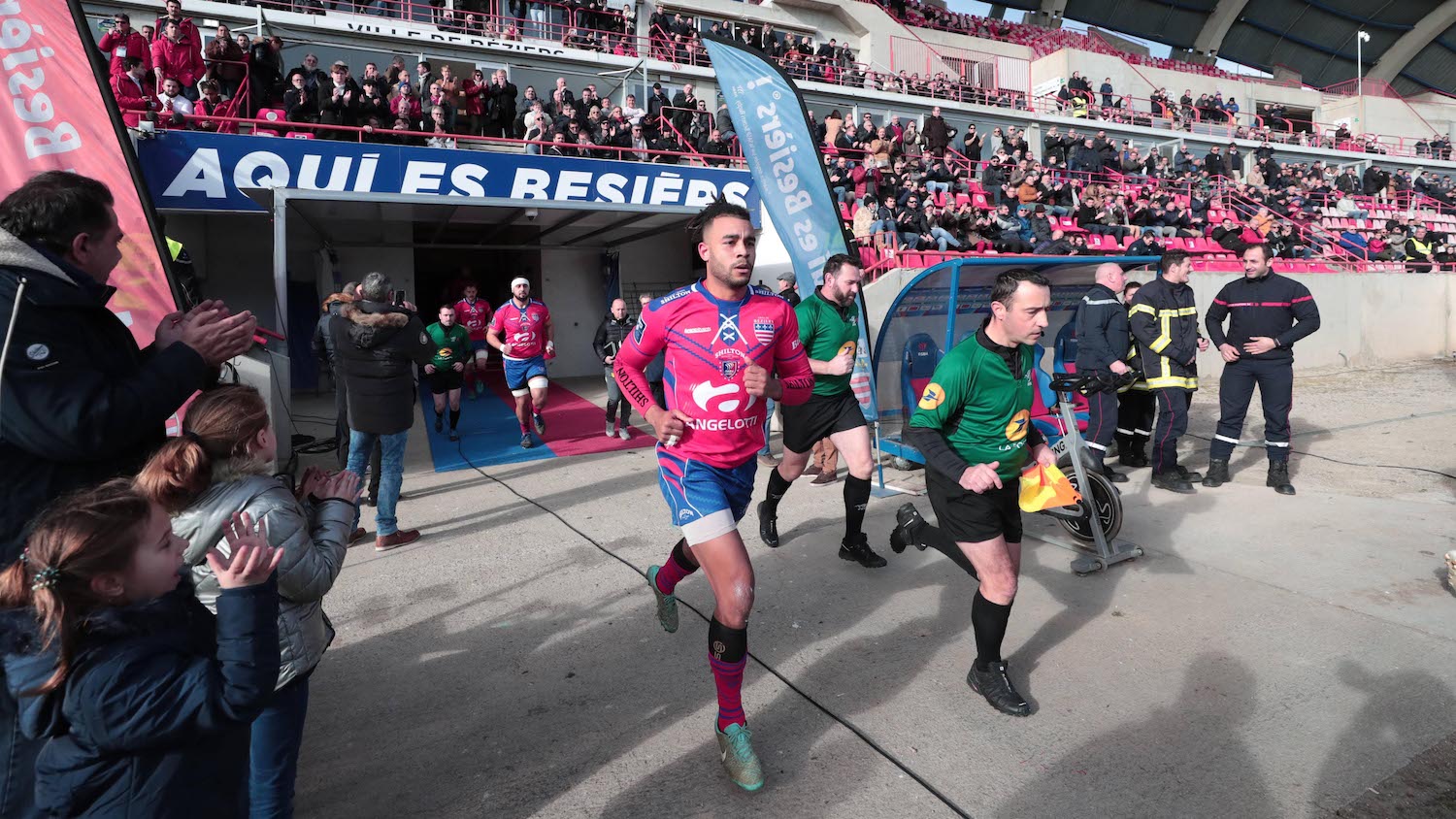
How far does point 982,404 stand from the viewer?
3057 millimetres

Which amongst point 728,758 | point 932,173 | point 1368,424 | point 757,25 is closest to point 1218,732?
point 728,758

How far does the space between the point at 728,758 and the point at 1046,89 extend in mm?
35670

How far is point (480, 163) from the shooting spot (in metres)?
9.67

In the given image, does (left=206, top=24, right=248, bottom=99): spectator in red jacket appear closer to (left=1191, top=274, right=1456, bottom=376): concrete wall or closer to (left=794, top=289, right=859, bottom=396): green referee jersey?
(left=794, top=289, right=859, bottom=396): green referee jersey

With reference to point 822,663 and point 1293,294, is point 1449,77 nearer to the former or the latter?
point 1293,294

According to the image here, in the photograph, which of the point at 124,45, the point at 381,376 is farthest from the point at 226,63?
the point at 381,376

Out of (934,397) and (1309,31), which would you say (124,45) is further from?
(1309,31)

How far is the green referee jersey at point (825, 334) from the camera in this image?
15.5 ft

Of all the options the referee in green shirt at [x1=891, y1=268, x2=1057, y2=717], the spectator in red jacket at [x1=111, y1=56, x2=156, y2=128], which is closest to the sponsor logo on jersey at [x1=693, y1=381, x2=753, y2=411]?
the referee in green shirt at [x1=891, y1=268, x2=1057, y2=717]

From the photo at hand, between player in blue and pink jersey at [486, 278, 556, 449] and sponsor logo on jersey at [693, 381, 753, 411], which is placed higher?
sponsor logo on jersey at [693, 381, 753, 411]

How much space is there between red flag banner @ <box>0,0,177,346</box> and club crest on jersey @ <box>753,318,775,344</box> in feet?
11.1

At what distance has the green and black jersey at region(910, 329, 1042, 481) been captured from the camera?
3.02 m

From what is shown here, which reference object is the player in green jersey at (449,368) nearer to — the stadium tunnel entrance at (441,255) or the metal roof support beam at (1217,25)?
the stadium tunnel entrance at (441,255)

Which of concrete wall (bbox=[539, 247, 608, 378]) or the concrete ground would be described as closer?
the concrete ground
